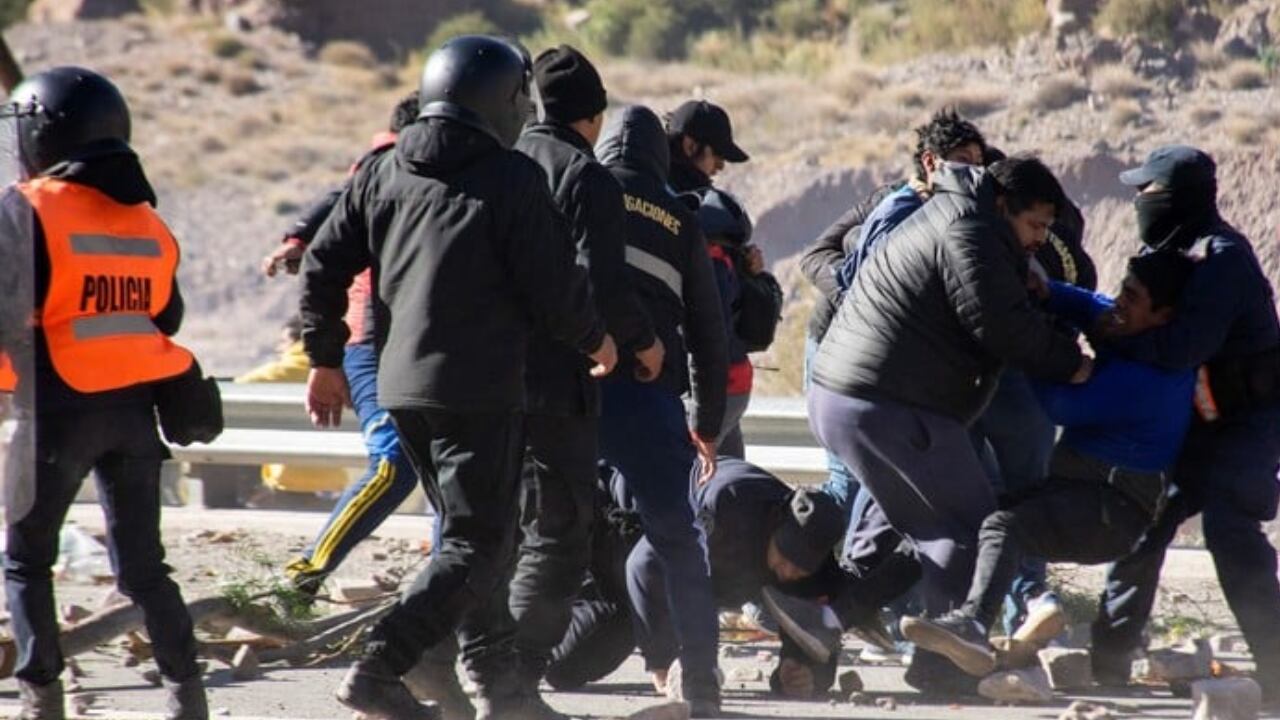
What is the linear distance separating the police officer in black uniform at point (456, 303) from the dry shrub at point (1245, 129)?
1788cm

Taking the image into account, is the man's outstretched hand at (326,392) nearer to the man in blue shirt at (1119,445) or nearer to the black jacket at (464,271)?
the black jacket at (464,271)

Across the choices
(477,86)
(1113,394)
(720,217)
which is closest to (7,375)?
(477,86)

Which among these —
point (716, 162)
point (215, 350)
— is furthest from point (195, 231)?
point (716, 162)

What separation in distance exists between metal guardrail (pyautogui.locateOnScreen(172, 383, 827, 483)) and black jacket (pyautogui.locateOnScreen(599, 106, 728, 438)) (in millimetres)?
3095

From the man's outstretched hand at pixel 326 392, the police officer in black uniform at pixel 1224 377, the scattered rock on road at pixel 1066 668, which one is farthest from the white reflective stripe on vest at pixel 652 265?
the scattered rock on road at pixel 1066 668

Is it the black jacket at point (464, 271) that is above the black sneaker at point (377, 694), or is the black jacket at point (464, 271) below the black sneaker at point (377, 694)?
above

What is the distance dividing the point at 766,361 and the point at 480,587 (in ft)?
37.9

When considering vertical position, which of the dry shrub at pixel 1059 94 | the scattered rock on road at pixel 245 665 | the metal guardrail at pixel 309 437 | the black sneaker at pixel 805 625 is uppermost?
the black sneaker at pixel 805 625

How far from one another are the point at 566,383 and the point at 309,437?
15.9ft

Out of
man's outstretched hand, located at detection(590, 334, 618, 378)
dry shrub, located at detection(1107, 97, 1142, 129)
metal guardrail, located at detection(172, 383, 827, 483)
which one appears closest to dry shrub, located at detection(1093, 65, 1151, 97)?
dry shrub, located at detection(1107, 97, 1142, 129)

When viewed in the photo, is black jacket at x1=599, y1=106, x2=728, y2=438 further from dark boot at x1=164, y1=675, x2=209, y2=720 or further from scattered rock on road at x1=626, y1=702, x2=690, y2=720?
dark boot at x1=164, y1=675, x2=209, y2=720

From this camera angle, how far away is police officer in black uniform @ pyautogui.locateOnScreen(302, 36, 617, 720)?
615cm

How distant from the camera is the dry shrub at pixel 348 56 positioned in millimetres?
37750

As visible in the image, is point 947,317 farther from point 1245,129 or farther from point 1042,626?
point 1245,129
